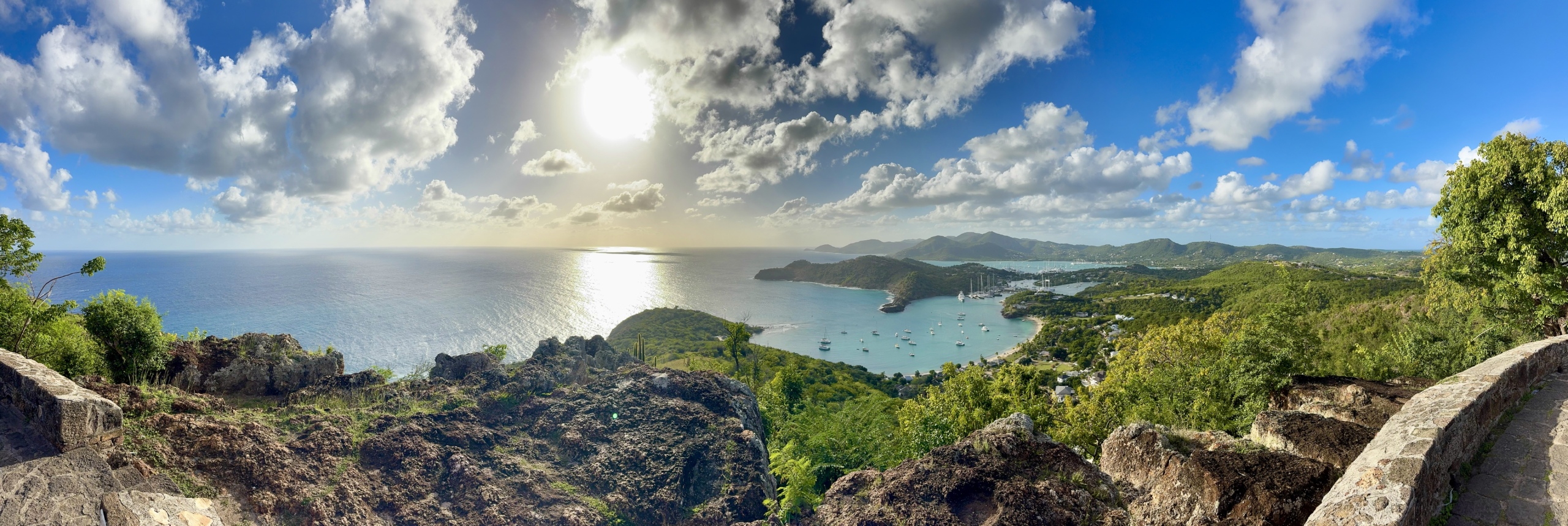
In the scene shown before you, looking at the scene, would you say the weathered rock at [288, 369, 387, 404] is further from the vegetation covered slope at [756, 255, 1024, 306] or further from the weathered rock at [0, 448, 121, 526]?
the vegetation covered slope at [756, 255, 1024, 306]

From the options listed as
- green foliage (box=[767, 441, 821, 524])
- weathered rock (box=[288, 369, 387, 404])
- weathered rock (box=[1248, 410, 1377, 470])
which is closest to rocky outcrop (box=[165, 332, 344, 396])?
weathered rock (box=[288, 369, 387, 404])

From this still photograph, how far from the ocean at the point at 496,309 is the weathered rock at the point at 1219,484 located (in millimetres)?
50444

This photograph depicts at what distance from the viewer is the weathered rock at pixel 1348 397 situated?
8117 millimetres

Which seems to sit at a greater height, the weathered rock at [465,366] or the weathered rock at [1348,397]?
the weathered rock at [1348,397]

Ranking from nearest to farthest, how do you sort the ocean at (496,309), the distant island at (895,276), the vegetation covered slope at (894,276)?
1. the ocean at (496,309)
2. the distant island at (895,276)
3. the vegetation covered slope at (894,276)

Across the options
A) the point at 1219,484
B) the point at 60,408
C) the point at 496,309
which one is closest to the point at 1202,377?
the point at 1219,484

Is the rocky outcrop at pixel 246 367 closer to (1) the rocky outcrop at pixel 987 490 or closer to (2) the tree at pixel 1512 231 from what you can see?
(1) the rocky outcrop at pixel 987 490

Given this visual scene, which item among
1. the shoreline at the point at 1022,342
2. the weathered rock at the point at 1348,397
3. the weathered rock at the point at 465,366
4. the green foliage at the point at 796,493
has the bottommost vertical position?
the shoreline at the point at 1022,342

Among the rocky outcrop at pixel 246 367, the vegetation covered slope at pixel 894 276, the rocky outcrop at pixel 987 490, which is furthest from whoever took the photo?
the vegetation covered slope at pixel 894 276

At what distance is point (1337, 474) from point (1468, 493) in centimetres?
96

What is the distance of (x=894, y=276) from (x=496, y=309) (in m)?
111

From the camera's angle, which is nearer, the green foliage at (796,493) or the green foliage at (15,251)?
the green foliage at (796,493)

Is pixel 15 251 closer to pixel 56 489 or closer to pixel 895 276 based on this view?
pixel 56 489

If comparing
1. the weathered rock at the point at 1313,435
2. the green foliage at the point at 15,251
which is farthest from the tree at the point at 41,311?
the weathered rock at the point at 1313,435
